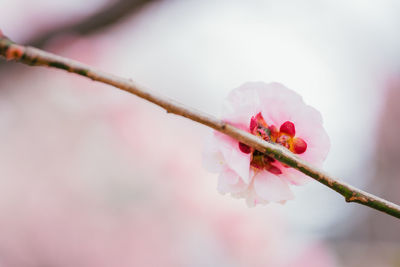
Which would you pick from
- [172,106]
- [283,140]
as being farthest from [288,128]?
[172,106]

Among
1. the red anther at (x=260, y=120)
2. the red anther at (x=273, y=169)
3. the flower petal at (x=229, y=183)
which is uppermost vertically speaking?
the red anther at (x=260, y=120)

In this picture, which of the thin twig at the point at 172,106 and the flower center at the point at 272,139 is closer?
the thin twig at the point at 172,106

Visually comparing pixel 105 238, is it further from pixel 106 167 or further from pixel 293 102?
pixel 293 102

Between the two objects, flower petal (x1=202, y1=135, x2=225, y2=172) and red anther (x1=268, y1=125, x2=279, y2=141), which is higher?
red anther (x1=268, y1=125, x2=279, y2=141)

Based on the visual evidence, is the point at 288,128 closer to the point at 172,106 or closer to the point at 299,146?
the point at 299,146

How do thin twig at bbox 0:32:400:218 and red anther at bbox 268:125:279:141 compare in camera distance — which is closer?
thin twig at bbox 0:32:400:218

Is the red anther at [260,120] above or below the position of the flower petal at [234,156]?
above

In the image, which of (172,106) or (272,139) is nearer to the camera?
(172,106)
